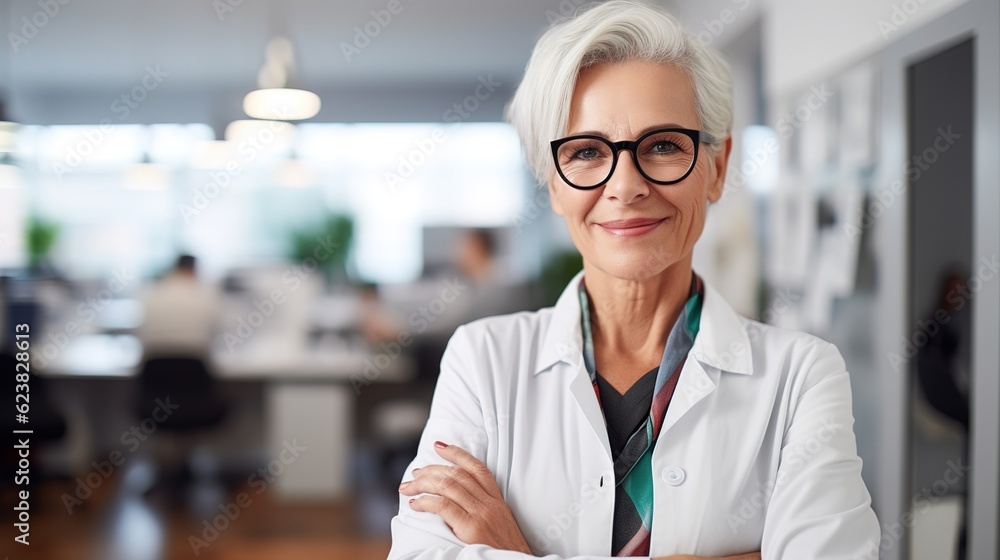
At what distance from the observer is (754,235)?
333cm

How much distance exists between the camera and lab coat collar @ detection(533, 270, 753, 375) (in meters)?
0.93

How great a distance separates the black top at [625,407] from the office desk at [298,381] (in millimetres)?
2889

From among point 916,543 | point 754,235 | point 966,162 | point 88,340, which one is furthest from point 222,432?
point 966,162

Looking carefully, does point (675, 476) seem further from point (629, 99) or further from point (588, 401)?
point (629, 99)

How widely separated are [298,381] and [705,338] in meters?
3.08

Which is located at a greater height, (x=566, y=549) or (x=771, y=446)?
(x=771, y=446)

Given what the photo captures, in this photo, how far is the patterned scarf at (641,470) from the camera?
88cm

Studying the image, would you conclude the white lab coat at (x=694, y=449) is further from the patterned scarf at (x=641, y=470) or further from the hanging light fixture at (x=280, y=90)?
the hanging light fixture at (x=280, y=90)

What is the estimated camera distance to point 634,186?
86cm

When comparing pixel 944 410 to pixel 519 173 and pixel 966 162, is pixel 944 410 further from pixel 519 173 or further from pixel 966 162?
pixel 519 173


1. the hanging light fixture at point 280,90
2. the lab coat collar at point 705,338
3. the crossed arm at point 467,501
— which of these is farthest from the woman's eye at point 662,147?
the hanging light fixture at point 280,90

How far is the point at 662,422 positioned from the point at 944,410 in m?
1.22

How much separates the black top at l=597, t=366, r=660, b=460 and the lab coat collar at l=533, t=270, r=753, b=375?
0.21 feet

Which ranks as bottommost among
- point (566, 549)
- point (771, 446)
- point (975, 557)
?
point (975, 557)
